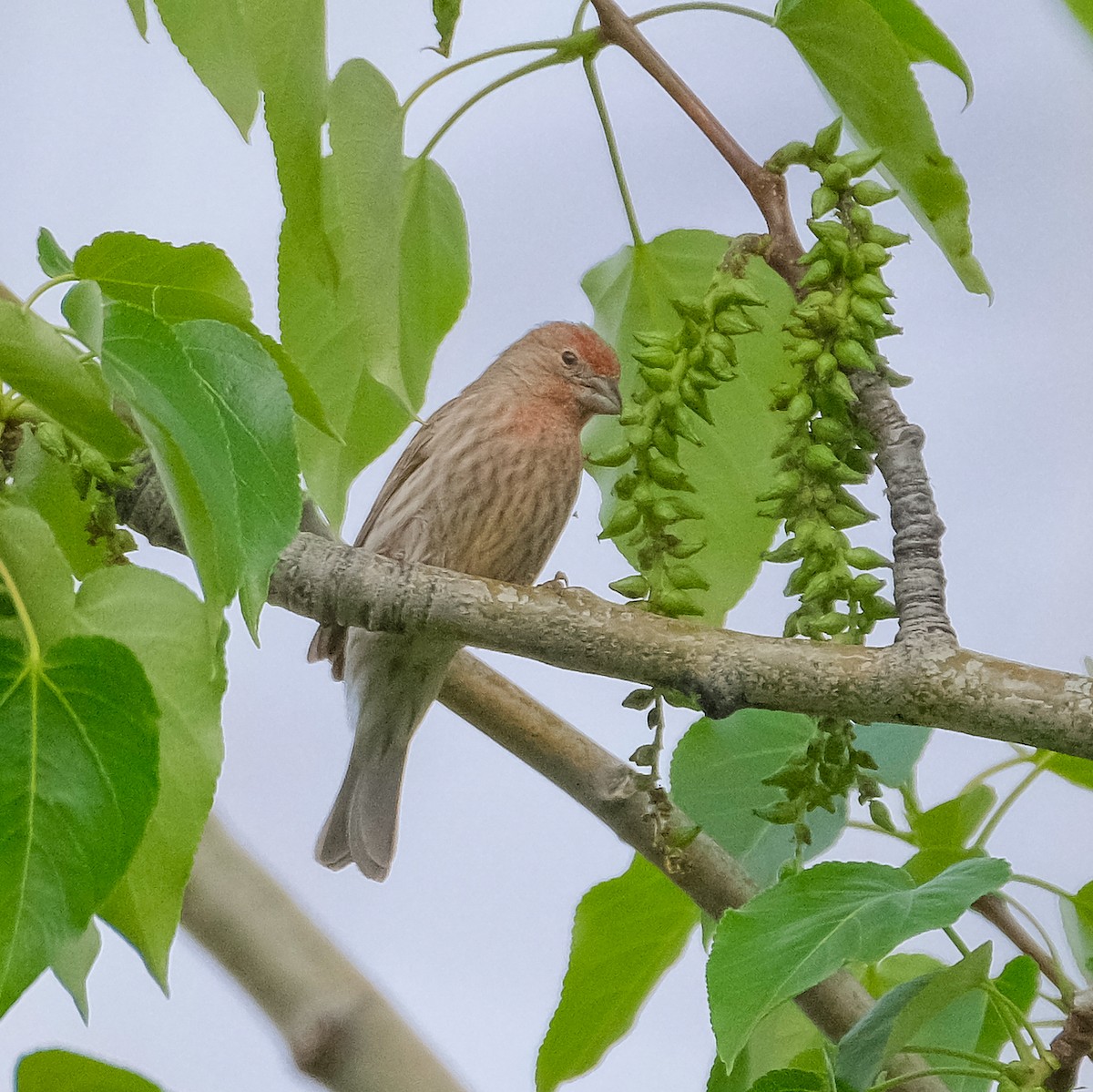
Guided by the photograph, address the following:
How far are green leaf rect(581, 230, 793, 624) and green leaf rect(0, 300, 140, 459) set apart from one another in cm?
45

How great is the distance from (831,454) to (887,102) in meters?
0.25

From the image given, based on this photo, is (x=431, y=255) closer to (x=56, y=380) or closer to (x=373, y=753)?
(x=56, y=380)

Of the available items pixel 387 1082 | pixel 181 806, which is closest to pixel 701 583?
pixel 181 806

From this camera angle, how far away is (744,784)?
105 centimetres

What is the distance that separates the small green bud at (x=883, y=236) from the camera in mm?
814

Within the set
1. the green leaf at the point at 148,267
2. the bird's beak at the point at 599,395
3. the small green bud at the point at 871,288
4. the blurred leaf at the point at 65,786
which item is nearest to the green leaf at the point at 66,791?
the blurred leaf at the point at 65,786

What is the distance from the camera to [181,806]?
0.72m

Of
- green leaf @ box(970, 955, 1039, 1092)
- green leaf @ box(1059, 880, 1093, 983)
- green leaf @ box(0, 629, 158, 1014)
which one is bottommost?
green leaf @ box(0, 629, 158, 1014)

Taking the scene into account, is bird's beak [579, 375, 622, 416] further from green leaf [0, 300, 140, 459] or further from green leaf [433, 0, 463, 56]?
green leaf [0, 300, 140, 459]

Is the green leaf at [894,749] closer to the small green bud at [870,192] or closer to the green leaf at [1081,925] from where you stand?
the green leaf at [1081,925]

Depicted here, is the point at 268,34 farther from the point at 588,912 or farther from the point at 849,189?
the point at 588,912

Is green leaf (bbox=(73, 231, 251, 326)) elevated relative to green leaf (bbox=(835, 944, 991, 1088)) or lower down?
elevated

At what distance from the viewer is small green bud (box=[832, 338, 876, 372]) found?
796 millimetres

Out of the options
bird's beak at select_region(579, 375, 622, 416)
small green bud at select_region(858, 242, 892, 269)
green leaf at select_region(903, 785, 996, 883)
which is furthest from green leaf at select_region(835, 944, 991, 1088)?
bird's beak at select_region(579, 375, 622, 416)
